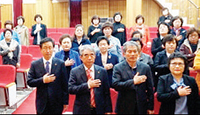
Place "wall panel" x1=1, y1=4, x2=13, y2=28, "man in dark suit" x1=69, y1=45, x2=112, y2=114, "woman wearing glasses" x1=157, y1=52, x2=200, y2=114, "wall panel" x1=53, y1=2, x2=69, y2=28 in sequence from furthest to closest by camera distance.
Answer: "wall panel" x1=1, y1=4, x2=13, y2=28, "wall panel" x1=53, y1=2, x2=69, y2=28, "man in dark suit" x1=69, y1=45, x2=112, y2=114, "woman wearing glasses" x1=157, y1=52, x2=200, y2=114

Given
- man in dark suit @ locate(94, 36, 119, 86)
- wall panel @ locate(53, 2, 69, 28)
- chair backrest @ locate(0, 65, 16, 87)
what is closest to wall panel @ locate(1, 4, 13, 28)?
wall panel @ locate(53, 2, 69, 28)

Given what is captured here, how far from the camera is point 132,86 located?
2.27 m

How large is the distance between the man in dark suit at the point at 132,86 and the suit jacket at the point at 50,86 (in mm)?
655

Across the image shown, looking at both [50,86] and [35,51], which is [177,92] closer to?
[50,86]

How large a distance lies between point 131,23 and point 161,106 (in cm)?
637

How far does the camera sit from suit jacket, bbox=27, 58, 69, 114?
8.61 ft

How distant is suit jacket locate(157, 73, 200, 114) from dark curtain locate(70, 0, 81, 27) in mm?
9704

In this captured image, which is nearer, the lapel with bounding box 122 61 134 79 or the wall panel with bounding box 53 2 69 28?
the lapel with bounding box 122 61 134 79

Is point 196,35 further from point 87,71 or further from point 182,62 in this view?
point 87,71

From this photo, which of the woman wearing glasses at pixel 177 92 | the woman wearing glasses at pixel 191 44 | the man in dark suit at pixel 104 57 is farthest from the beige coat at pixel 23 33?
the woman wearing glasses at pixel 177 92

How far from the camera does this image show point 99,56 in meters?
3.46

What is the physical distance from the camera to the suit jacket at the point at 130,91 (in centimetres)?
228

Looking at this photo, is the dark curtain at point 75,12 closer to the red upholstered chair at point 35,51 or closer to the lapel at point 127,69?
the red upholstered chair at point 35,51

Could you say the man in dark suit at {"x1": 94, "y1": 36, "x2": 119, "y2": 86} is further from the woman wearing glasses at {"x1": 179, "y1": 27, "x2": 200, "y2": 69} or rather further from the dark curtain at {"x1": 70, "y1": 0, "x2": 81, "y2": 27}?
the dark curtain at {"x1": 70, "y1": 0, "x2": 81, "y2": 27}
